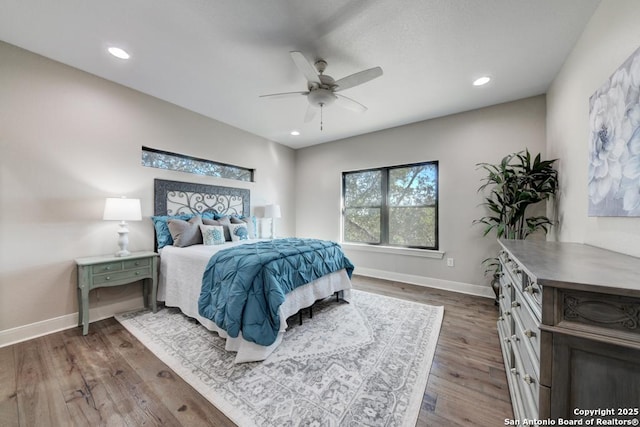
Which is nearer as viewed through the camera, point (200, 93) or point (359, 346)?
point (359, 346)

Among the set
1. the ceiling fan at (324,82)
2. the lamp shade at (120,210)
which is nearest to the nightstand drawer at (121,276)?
the lamp shade at (120,210)

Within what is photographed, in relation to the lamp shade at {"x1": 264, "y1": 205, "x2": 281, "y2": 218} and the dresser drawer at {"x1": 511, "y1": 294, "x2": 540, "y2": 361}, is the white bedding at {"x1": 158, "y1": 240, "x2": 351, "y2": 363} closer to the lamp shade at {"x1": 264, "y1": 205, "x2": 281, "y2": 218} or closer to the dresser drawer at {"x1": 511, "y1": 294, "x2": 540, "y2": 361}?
the lamp shade at {"x1": 264, "y1": 205, "x2": 281, "y2": 218}

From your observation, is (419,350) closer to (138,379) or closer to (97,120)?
(138,379)

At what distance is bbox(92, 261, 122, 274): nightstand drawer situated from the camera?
239 cm

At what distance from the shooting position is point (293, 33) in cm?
200

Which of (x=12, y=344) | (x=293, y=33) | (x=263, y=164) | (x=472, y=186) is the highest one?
(x=293, y=33)

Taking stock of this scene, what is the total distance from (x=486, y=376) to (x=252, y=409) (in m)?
1.68

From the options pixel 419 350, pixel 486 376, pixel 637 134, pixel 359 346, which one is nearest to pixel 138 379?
pixel 359 346

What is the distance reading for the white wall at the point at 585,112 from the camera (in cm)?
141

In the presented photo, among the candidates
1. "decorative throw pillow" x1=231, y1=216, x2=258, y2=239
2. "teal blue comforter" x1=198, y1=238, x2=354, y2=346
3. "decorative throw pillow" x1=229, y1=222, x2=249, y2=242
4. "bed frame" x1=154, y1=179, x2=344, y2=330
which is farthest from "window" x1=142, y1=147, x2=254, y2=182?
"teal blue comforter" x1=198, y1=238, x2=354, y2=346

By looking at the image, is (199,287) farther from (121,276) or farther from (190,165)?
(190,165)

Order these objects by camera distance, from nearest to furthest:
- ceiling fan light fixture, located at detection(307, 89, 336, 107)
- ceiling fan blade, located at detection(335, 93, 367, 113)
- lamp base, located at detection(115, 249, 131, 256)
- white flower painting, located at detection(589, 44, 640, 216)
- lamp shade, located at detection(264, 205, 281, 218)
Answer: white flower painting, located at detection(589, 44, 640, 216) < ceiling fan light fixture, located at detection(307, 89, 336, 107) < ceiling fan blade, located at detection(335, 93, 367, 113) < lamp base, located at detection(115, 249, 131, 256) < lamp shade, located at detection(264, 205, 281, 218)

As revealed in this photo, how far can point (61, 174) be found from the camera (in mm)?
2457

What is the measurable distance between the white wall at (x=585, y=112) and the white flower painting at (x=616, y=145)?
3.8 inches
